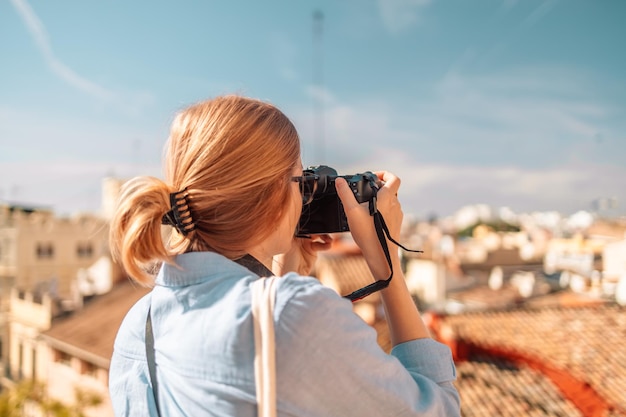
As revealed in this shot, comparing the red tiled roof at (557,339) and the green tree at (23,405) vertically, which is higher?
the red tiled roof at (557,339)

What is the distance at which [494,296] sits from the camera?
15039mm

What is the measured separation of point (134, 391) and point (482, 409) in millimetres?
5098

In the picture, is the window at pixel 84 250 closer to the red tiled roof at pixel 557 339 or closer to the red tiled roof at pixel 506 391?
the red tiled roof at pixel 557 339

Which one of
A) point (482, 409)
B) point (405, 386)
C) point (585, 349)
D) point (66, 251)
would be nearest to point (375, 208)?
point (405, 386)

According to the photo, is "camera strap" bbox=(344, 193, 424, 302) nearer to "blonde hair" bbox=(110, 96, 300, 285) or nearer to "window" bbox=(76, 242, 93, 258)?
"blonde hair" bbox=(110, 96, 300, 285)

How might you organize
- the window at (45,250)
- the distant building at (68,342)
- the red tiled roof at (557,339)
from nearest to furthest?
the red tiled roof at (557,339) < the distant building at (68,342) < the window at (45,250)

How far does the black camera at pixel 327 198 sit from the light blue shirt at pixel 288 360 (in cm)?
32

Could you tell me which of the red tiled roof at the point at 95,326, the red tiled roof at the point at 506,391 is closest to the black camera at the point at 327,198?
the red tiled roof at the point at 506,391

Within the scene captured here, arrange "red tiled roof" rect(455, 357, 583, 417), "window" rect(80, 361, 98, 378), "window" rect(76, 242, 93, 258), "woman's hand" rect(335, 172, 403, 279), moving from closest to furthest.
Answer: "woman's hand" rect(335, 172, 403, 279)
"red tiled roof" rect(455, 357, 583, 417)
"window" rect(80, 361, 98, 378)
"window" rect(76, 242, 93, 258)

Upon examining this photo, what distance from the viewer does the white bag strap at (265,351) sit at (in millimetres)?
815

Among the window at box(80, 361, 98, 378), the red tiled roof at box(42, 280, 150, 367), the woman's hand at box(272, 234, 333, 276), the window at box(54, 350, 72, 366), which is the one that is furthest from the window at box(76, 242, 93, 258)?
the woman's hand at box(272, 234, 333, 276)

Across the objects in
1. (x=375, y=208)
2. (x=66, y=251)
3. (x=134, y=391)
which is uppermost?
(x=375, y=208)

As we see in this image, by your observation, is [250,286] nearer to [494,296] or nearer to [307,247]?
[307,247]

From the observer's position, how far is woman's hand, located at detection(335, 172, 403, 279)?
3.64ft
